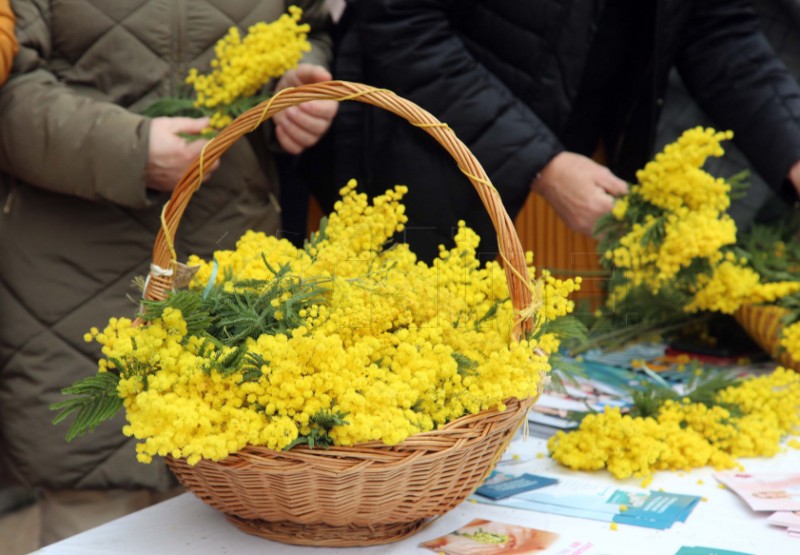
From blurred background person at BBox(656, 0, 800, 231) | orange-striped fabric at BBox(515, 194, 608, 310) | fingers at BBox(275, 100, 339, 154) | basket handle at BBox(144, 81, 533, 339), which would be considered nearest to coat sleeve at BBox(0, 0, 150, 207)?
fingers at BBox(275, 100, 339, 154)

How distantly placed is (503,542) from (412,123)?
491 millimetres

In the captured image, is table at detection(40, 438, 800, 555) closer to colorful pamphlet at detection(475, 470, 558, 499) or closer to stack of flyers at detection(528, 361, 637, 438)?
colorful pamphlet at detection(475, 470, 558, 499)

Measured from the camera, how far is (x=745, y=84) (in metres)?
1.78

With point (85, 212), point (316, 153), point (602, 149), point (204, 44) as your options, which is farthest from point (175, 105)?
point (602, 149)

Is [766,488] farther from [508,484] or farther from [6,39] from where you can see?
[6,39]

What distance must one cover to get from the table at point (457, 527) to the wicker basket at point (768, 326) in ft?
1.97

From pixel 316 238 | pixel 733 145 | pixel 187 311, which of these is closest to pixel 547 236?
pixel 733 145

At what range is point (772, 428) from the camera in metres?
1.19

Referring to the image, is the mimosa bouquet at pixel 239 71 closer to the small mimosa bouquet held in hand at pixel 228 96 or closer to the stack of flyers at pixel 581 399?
the small mimosa bouquet held in hand at pixel 228 96

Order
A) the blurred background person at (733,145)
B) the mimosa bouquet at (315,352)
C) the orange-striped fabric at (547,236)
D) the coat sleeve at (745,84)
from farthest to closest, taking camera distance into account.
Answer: the orange-striped fabric at (547,236)
the blurred background person at (733,145)
the coat sleeve at (745,84)
the mimosa bouquet at (315,352)

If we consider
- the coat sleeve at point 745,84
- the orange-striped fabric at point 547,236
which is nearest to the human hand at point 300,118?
the coat sleeve at point 745,84

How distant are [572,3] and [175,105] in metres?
0.78

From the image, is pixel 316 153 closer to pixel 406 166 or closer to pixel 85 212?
pixel 406 166

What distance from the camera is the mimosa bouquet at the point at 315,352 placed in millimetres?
765
